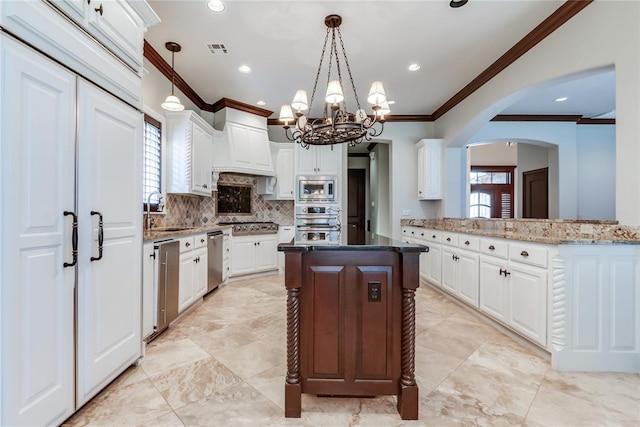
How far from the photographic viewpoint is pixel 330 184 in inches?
210

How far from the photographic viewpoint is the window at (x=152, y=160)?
3.32 meters

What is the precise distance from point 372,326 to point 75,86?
80.8 inches

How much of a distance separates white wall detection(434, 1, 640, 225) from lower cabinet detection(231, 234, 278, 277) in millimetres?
4001

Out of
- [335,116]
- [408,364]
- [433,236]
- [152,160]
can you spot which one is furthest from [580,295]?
[152,160]

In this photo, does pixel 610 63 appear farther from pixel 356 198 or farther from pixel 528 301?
pixel 356 198

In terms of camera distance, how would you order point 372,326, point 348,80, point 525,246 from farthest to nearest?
point 348,80
point 525,246
point 372,326

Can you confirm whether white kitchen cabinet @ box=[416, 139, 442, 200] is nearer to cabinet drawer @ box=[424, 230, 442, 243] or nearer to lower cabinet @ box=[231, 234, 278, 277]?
cabinet drawer @ box=[424, 230, 442, 243]

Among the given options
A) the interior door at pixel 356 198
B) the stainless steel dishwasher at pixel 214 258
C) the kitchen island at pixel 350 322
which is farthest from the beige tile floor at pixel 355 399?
the interior door at pixel 356 198

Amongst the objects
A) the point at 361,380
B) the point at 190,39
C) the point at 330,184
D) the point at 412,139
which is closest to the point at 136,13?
the point at 190,39

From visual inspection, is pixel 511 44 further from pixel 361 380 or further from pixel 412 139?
pixel 361 380

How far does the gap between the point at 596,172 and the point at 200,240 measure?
6.57 metres

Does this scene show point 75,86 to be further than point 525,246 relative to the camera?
No

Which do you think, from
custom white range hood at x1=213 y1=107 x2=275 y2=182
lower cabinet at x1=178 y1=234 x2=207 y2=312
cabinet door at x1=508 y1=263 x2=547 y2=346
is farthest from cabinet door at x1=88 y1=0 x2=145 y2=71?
cabinet door at x1=508 y1=263 x2=547 y2=346

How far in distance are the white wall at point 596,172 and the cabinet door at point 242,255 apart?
223 inches
